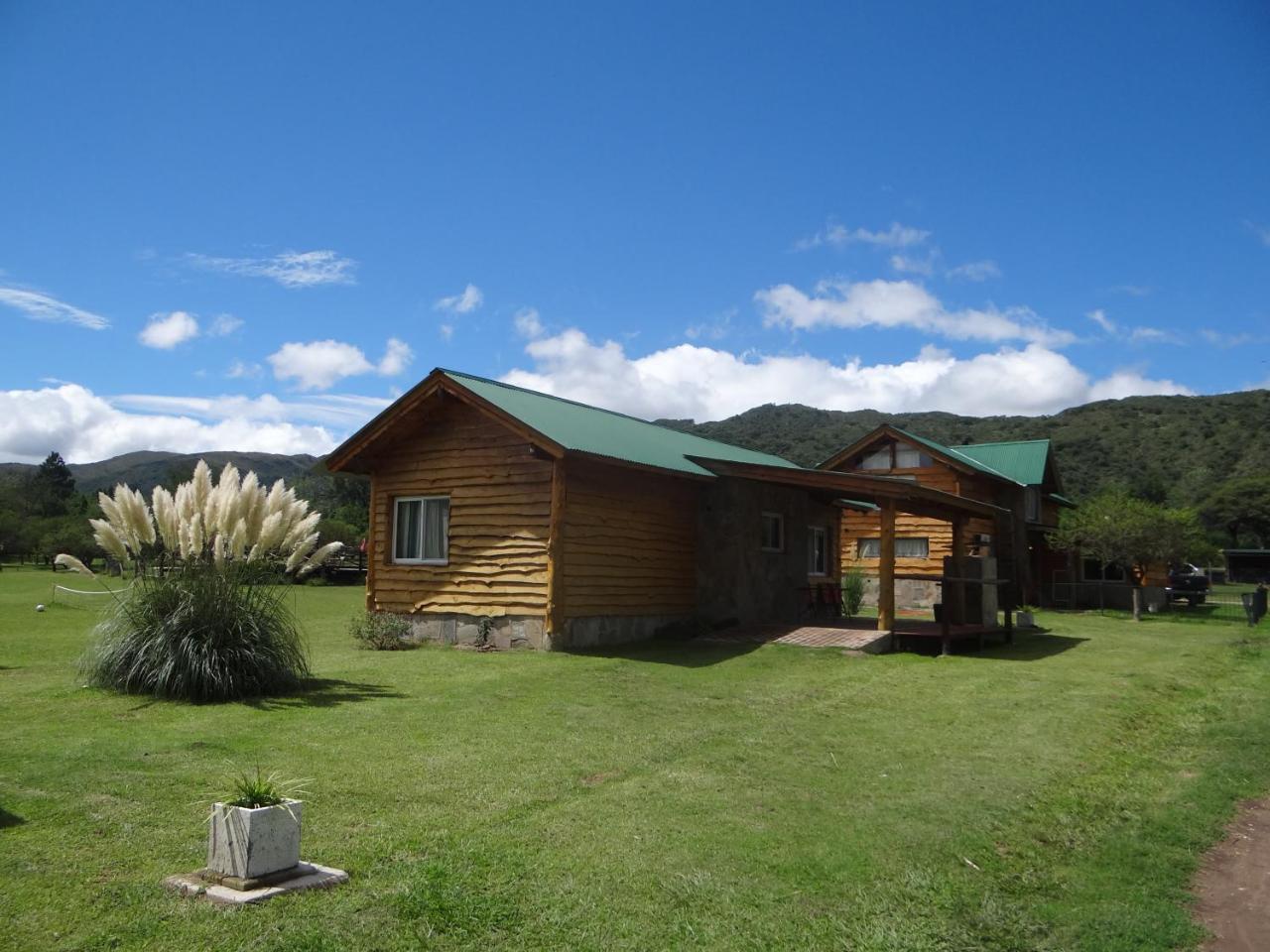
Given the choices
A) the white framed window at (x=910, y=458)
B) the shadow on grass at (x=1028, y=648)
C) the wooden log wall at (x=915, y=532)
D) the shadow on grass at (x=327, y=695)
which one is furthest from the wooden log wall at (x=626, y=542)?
the white framed window at (x=910, y=458)

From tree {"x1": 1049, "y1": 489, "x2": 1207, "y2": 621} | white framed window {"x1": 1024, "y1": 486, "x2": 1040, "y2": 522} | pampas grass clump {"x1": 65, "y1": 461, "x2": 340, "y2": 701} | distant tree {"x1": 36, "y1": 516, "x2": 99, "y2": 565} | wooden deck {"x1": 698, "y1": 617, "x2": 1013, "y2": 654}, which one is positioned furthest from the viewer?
distant tree {"x1": 36, "y1": 516, "x2": 99, "y2": 565}

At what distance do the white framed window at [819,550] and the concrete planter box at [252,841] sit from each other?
61.4 feet

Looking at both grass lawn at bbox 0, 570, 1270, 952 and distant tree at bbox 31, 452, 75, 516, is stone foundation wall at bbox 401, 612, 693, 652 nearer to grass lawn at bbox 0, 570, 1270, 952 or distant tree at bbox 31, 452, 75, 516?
grass lawn at bbox 0, 570, 1270, 952

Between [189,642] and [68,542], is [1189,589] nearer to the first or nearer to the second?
[189,642]

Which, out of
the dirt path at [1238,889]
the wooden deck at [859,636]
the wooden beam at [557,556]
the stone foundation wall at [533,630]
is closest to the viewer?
the dirt path at [1238,889]

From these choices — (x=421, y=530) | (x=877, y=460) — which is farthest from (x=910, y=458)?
(x=421, y=530)

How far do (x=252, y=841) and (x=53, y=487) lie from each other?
9185 centimetres

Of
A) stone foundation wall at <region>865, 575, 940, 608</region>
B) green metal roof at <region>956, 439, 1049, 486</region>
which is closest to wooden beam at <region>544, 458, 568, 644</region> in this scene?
stone foundation wall at <region>865, 575, 940, 608</region>

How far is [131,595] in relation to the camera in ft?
32.6

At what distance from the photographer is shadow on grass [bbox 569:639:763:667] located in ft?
47.4

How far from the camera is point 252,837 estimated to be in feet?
15.1

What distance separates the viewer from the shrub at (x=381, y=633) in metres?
15.8

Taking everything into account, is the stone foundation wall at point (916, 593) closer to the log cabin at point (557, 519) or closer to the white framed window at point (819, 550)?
the white framed window at point (819, 550)

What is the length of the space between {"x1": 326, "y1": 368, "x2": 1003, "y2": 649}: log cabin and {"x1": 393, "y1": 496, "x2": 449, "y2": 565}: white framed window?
32 millimetres
